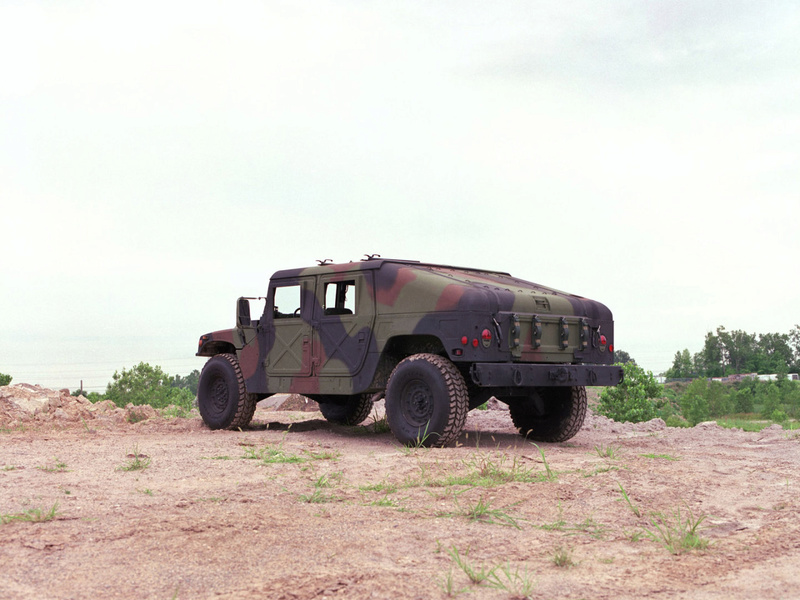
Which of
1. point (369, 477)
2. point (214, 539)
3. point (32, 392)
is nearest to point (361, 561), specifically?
point (214, 539)

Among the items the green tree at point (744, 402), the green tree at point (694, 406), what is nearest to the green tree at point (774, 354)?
the green tree at point (744, 402)

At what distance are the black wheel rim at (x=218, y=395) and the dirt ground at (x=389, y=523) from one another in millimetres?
3079

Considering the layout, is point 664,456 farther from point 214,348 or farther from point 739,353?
point 739,353

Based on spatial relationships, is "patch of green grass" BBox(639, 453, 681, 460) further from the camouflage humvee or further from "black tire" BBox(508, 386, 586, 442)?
"black tire" BBox(508, 386, 586, 442)

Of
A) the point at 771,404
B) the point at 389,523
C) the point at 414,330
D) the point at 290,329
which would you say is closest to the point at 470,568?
the point at 389,523

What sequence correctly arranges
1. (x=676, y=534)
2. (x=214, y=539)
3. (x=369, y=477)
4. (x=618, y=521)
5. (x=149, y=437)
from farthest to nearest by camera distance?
(x=149, y=437), (x=369, y=477), (x=618, y=521), (x=676, y=534), (x=214, y=539)

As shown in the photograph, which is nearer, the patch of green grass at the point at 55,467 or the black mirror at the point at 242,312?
the patch of green grass at the point at 55,467

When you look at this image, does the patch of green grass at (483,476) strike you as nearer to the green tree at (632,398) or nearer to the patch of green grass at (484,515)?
the patch of green grass at (484,515)

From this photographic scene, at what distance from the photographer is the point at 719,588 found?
4406mm

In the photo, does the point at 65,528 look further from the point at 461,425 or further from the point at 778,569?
the point at 461,425

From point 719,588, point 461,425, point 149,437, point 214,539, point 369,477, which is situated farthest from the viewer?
point 149,437

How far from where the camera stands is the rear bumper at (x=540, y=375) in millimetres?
9367

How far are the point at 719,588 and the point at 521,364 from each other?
17.4 ft

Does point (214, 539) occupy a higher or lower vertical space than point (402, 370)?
lower
